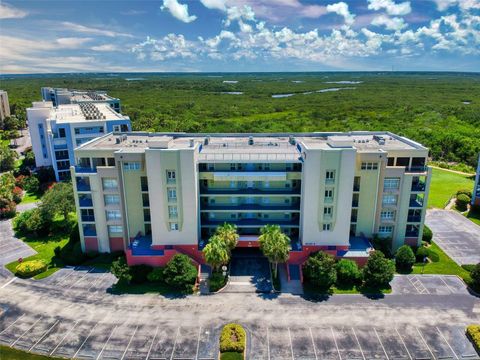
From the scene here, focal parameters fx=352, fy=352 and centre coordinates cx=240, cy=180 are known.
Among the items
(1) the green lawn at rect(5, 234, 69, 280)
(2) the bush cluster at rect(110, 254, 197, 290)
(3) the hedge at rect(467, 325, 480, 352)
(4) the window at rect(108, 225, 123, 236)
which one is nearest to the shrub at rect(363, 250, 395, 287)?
(3) the hedge at rect(467, 325, 480, 352)

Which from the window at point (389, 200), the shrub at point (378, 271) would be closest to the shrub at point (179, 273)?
the shrub at point (378, 271)

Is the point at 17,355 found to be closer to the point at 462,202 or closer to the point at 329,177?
the point at 329,177

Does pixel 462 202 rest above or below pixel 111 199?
below

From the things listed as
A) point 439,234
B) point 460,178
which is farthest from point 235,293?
point 460,178

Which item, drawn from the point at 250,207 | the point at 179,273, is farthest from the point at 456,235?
the point at 179,273

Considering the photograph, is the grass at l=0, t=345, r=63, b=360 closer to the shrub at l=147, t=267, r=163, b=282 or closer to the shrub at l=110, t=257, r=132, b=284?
the shrub at l=110, t=257, r=132, b=284
